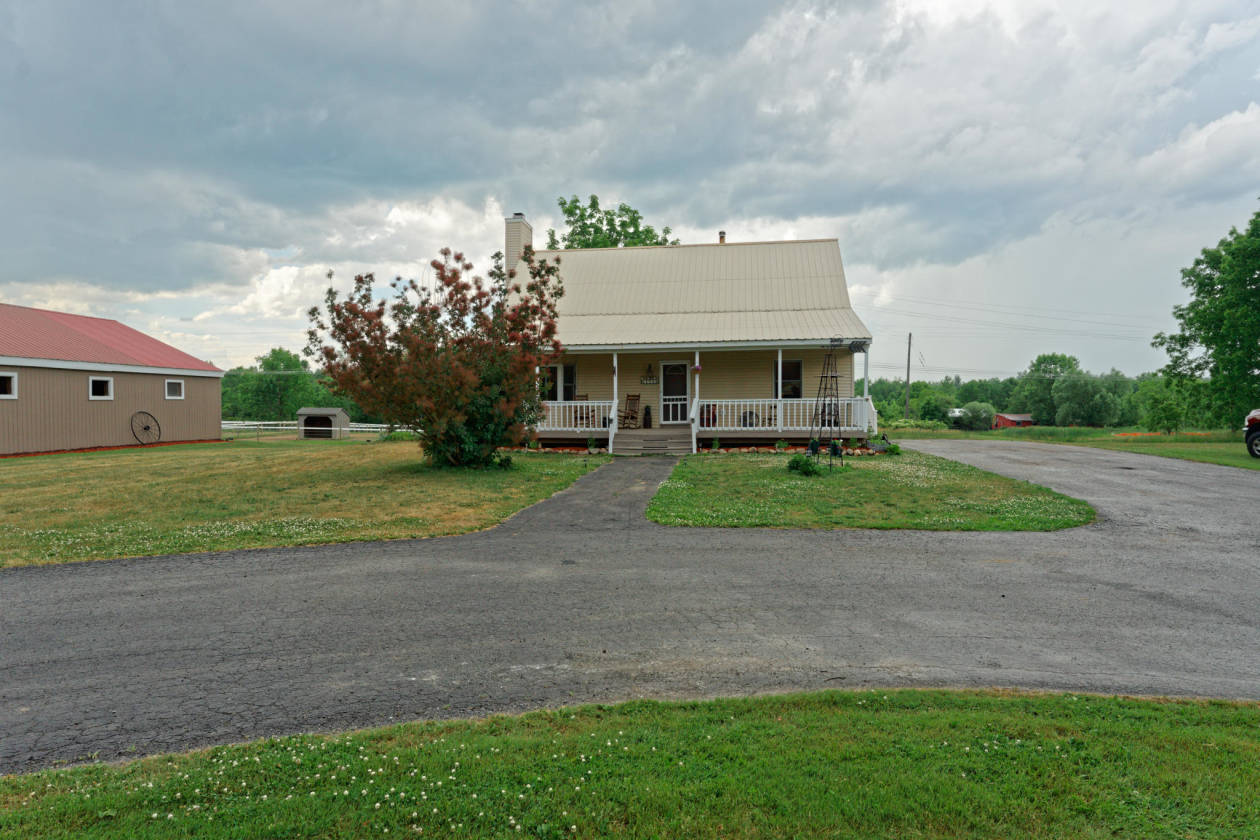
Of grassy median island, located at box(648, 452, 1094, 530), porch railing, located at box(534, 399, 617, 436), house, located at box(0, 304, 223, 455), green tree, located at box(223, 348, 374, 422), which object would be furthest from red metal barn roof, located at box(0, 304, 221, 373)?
green tree, located at box(223, 348, 374, 422)

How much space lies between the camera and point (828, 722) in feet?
11.4

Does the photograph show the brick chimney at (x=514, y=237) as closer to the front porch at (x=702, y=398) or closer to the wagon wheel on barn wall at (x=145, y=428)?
the front porch at (x=702, y=398)

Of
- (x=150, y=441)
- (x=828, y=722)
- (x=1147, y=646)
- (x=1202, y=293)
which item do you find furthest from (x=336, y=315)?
(x=1202, y=293)

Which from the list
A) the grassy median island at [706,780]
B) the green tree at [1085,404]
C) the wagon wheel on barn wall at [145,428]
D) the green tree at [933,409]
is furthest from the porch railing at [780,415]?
the green tree at [1085,404]

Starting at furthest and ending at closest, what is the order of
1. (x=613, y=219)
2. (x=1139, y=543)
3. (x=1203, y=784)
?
(x=613, y=219) < (x=1139, y=543) < (x=1203, y=784)

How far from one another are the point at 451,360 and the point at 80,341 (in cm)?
1920

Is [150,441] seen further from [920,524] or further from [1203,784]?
[1203,784]

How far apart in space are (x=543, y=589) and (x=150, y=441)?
25.1 m

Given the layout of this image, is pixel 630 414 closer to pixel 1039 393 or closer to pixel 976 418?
pixel 976 418

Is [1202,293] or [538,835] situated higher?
[1202,293]

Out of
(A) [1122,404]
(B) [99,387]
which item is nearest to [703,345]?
(B) [99,387]

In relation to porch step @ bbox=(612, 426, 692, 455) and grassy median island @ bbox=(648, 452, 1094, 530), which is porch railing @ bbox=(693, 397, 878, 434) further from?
grassy median island @ bbox=(648, 452, 1094, 530)

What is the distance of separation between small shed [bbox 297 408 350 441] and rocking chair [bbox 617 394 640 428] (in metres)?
15.9

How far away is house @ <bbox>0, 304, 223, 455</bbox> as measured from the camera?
797 inches
